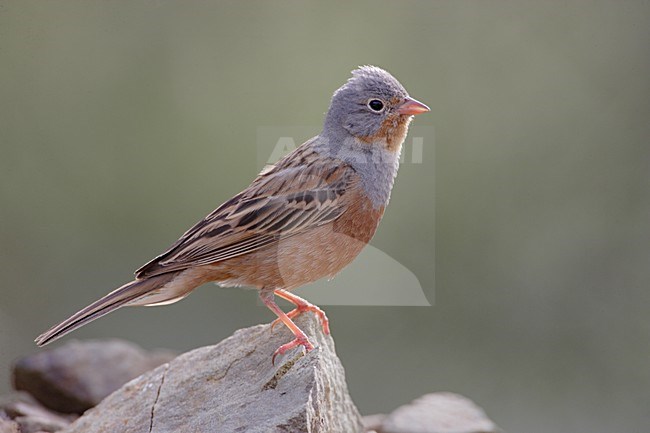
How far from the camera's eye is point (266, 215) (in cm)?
644

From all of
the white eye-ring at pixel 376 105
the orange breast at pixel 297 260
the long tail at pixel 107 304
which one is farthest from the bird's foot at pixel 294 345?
the white eye-ring at pixel 376 105

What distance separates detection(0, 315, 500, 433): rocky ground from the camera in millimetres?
5367

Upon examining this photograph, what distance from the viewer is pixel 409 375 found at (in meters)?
10.5

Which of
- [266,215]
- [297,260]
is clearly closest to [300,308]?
[297,260]

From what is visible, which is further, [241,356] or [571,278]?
[571,278]

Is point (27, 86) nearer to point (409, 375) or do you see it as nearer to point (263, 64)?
point (263, 64)

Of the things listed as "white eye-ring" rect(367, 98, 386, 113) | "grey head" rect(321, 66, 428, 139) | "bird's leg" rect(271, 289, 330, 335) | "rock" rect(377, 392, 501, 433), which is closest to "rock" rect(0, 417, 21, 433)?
"bird's leg" rect(271, 289, 330, 335)

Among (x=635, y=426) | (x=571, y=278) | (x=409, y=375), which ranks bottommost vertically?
(x=635, y=426)

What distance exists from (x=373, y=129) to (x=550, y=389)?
210 inches

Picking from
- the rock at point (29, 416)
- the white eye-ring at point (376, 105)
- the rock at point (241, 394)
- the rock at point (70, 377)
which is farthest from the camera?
the rock at point (70, 377)

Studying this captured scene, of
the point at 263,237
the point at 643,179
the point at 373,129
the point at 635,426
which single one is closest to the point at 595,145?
the point at 643,179

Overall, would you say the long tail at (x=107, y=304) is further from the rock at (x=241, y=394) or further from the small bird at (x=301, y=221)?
the rock at (x=241, y=394)

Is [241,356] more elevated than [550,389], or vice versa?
[241,356]

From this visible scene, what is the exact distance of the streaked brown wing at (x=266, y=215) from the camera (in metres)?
6.28
